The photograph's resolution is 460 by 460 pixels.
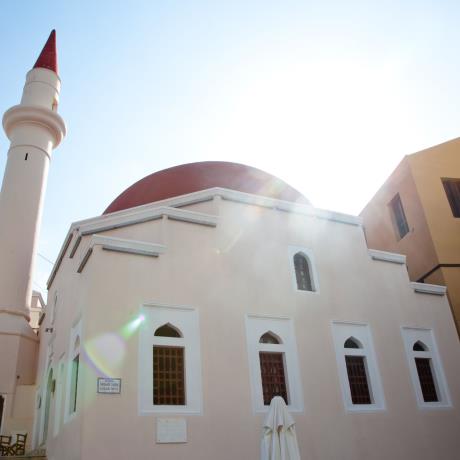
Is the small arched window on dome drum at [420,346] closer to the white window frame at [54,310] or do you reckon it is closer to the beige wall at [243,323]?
the beige wall at [243,323]

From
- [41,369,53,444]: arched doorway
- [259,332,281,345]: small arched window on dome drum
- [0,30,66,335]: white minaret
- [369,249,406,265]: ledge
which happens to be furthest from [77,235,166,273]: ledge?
[0,30,66,335]: white minaret

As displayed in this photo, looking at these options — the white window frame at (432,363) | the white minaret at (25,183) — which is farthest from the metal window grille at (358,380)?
the white minaret at (25,183)

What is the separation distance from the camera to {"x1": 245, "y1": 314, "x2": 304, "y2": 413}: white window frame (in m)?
8.71

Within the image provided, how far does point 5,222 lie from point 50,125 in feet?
12.6

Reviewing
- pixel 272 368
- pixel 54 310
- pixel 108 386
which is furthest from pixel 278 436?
pixel 54 310

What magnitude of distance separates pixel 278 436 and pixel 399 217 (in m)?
9.63

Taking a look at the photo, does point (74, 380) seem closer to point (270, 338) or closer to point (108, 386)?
point (108, 386)

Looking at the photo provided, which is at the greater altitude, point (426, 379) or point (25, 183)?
Result: point (25, 183)

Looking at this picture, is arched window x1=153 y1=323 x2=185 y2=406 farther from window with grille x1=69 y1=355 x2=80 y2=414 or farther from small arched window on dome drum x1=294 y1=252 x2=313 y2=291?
small arched window on dome drum x1=294 y1=252 x2=313 y2=291

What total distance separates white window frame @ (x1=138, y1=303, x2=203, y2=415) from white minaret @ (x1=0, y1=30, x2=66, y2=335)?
6.57m

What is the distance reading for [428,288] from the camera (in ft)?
38.8

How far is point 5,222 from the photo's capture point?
1412cm

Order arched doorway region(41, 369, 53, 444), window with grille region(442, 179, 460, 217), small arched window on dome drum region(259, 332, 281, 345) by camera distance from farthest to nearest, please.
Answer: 1. window with grille region(442, 179, 460, 217)
2. arched doorway region(41, 369, 53, 444)
3. small arched window on dome drum region(259, 332, 281, 345)

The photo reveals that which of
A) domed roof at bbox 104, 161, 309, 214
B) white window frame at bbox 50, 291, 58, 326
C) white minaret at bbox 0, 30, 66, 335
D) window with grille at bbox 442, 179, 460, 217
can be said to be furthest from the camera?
window with grille at bbox 442, 179, 460, 217
